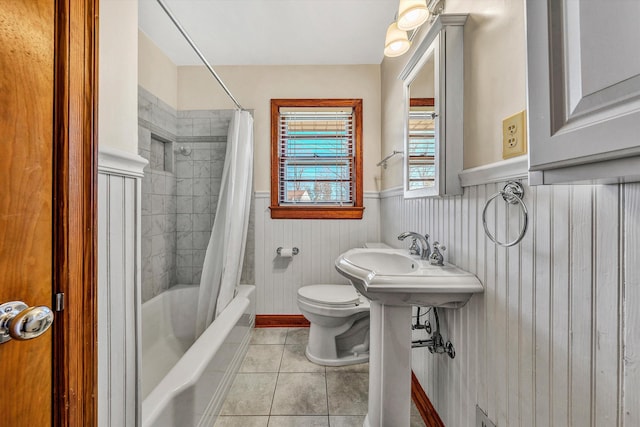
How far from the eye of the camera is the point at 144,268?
1838mm

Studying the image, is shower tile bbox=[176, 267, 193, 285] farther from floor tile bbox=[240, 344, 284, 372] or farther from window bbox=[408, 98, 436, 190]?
window bbox=[408, 98, 436, 190]

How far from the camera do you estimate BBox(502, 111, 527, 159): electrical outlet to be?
2.68ft

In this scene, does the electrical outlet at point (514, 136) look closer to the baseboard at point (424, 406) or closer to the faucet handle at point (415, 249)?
the faucet handle at point (415, 249)

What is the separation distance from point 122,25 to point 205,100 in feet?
5.36

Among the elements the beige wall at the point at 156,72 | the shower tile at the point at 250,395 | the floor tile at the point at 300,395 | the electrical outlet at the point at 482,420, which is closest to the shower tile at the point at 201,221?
the beige wall at the point at 156,72

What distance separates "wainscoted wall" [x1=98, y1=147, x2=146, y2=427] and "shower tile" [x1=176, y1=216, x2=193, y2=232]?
1339mm

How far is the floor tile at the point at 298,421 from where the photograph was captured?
136 cm

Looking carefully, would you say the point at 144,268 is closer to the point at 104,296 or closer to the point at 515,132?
the point at 104,296

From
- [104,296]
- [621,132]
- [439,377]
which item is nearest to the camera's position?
[621,132]

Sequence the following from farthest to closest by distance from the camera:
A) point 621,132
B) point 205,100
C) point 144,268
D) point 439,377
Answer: point 205,100
point 144,268
point 439,377
point 621,132

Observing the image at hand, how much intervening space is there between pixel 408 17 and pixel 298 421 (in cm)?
205

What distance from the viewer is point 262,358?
195 cm

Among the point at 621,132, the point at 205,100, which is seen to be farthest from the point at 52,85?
the point at 205,100

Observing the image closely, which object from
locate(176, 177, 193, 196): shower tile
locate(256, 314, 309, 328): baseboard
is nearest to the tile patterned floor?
locate(256, 314, 309, 328): baseboard
